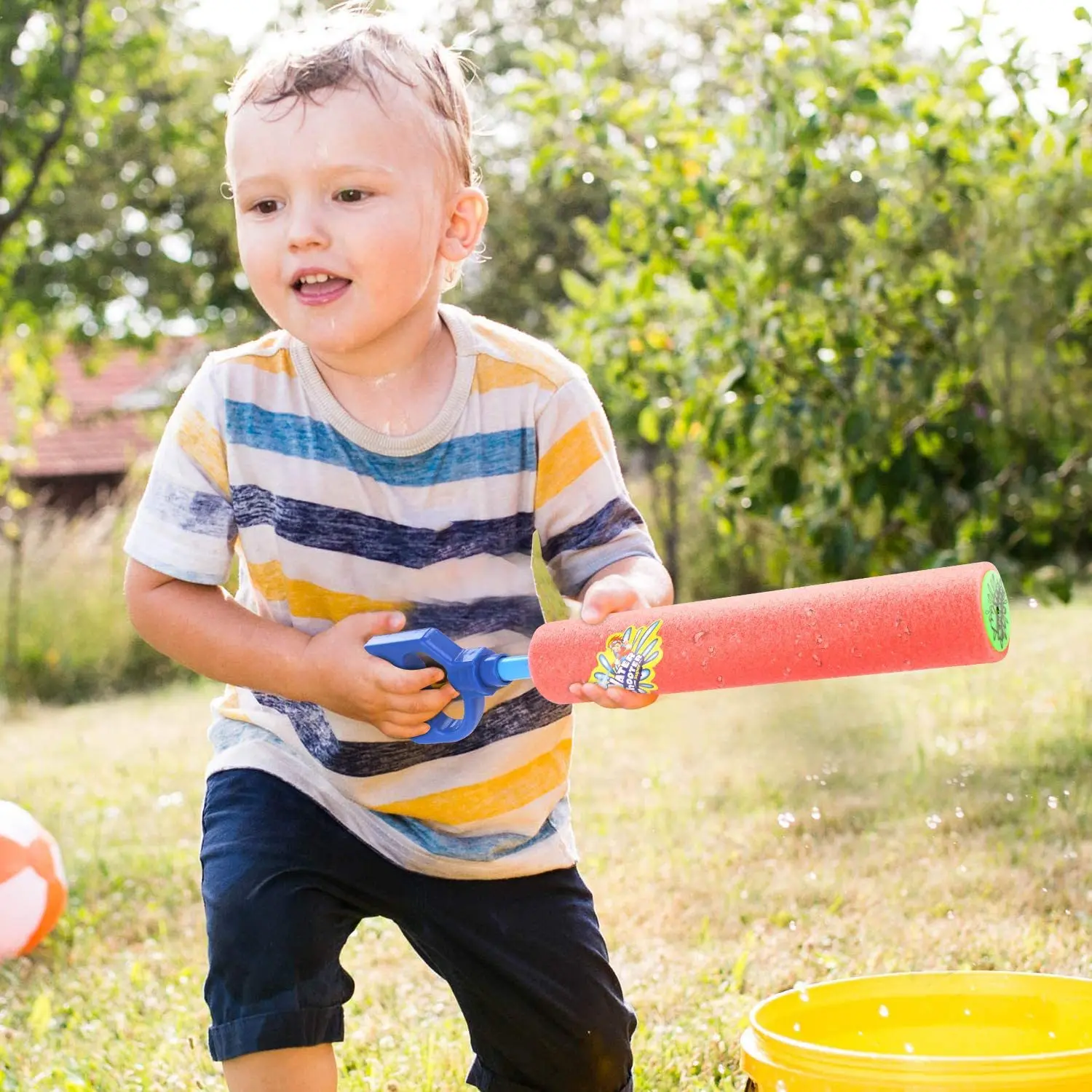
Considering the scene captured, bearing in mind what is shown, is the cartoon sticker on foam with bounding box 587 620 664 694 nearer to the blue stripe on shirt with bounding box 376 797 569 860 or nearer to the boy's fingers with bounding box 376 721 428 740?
the boy's fingers with bounding box 376 721 428 740

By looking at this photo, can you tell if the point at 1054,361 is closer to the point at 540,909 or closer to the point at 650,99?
the point at 650,99

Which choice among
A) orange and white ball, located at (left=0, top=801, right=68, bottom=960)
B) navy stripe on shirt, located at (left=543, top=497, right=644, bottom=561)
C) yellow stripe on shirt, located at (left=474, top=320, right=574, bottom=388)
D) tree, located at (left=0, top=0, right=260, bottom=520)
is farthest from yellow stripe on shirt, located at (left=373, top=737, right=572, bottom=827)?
tree, located at (left=0, top=0, right=260, bottom=520)

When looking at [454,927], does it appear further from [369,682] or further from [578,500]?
[578,500]

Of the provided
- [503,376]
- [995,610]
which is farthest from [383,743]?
[995,610]

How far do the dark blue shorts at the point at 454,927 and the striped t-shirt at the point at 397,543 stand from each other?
0.11 feet

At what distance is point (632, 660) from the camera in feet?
4.99

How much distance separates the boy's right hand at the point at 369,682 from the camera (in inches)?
66.2

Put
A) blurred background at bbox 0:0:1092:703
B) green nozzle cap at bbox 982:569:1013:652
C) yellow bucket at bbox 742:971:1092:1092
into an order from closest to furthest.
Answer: green nozzle cap at bbox 982:569:1013:652 < yellow bucket at bbox 742:971:1092:1092 < blurred background at bbox 0:0:1092:703

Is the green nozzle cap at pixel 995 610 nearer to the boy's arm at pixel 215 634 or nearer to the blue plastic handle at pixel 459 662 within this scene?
the blue plastic handle at pixel 459 662

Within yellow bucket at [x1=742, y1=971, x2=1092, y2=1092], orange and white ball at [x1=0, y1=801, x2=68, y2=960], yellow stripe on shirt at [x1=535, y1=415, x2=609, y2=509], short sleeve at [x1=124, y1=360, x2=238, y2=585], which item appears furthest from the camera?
orange and white ball at [x1=0, y1=801, x2=68, y2=960]

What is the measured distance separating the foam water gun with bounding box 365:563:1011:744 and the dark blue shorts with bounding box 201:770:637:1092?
0.85 feet

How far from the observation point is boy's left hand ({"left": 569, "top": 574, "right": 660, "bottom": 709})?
5.08 ft

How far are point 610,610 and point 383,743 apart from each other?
0.42 meters

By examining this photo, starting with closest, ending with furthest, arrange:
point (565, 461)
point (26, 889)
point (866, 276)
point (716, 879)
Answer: point (565, 461), point (26, 889), point (716, 879), point (866, 276)
